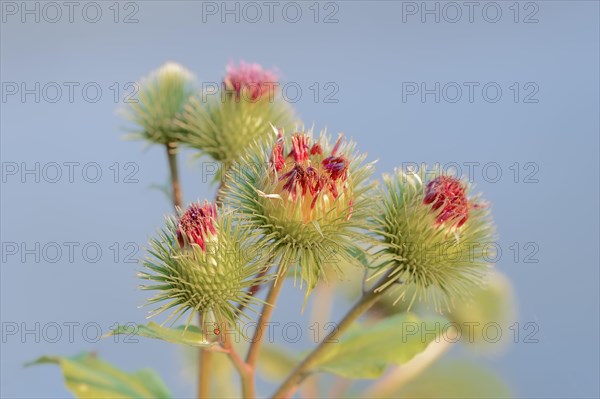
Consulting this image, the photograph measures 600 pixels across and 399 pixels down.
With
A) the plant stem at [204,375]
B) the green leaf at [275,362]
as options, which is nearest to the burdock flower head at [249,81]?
the plant stem at [204,375]

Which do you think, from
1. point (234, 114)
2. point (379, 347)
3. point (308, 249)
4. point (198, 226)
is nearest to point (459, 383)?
point (379, 347)

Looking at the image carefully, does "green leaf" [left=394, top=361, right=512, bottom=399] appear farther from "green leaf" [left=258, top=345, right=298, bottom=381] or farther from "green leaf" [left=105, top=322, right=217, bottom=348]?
"green leaf" [left=105, top=322, right=217, bottom=348]

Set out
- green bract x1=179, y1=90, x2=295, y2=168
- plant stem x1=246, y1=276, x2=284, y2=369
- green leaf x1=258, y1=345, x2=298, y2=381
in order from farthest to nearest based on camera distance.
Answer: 1. green leaf x1=258, y1=345, x2=298, y2=381
2. green bract x1=179, y1=90, x2=295, y2=168
3. plant stem x1=246, y1=276, x2=284, y2=369

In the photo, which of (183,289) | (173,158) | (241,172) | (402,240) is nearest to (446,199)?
(402,240)

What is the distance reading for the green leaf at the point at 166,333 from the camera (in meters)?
1.09

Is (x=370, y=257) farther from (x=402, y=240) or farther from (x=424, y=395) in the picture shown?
(x=424, y=395)

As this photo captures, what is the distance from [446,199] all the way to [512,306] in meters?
1.30

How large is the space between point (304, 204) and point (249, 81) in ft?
1.87

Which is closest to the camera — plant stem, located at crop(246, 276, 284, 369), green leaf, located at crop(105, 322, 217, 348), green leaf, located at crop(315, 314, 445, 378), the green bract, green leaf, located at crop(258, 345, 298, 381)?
green leaf, located at crop(105, 322, 217, 348)

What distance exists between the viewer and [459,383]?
94.9 inches

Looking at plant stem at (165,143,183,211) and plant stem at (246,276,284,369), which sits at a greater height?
plant stem at (165,143,183,211)

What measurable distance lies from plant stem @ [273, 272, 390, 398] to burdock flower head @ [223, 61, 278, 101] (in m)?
0.60

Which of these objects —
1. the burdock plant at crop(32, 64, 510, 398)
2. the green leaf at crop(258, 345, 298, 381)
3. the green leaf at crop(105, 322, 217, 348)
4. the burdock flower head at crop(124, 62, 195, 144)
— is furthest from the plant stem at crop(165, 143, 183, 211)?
the green leaf at crop(258, 345, 298, 381)

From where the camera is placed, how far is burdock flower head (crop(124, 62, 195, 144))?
1.67 metres
